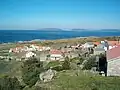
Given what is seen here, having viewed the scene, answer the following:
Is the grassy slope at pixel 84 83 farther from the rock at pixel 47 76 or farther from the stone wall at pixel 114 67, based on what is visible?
the stone wall at pixel 114 67

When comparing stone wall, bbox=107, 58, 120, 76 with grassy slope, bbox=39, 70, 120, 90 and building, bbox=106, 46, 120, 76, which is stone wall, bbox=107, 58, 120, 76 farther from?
grassy slope, bbox=39, 70, 120, 90

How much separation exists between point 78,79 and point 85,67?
23.0ft

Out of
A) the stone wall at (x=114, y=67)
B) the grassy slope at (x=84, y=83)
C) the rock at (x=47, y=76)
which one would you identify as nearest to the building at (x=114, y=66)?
the stone wall at (x=114, y=67)

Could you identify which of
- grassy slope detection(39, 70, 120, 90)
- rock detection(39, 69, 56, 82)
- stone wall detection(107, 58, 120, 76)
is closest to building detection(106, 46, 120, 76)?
stone wall detection(107, 58, 120, 76)

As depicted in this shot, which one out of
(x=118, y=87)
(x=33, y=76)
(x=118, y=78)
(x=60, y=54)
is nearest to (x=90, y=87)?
(x=118, y=87)

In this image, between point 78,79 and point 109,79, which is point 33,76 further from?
point 109,79

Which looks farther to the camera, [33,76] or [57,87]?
[33,76]

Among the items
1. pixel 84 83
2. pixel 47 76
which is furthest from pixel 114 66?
pixel 47 76

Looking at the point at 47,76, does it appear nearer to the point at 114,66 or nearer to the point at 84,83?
the point at 84,83

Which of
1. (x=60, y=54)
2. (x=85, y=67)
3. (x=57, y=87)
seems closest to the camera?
(x=57, y=87)

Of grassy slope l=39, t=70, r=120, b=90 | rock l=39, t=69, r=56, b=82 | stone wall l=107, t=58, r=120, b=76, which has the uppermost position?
stone wall l=107, t=58, r=120, b=76

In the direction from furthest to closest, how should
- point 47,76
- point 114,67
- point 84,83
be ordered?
point 47,76, point 114,67, point 84,83

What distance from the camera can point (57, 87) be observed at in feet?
65.4

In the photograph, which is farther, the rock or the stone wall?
the rock
